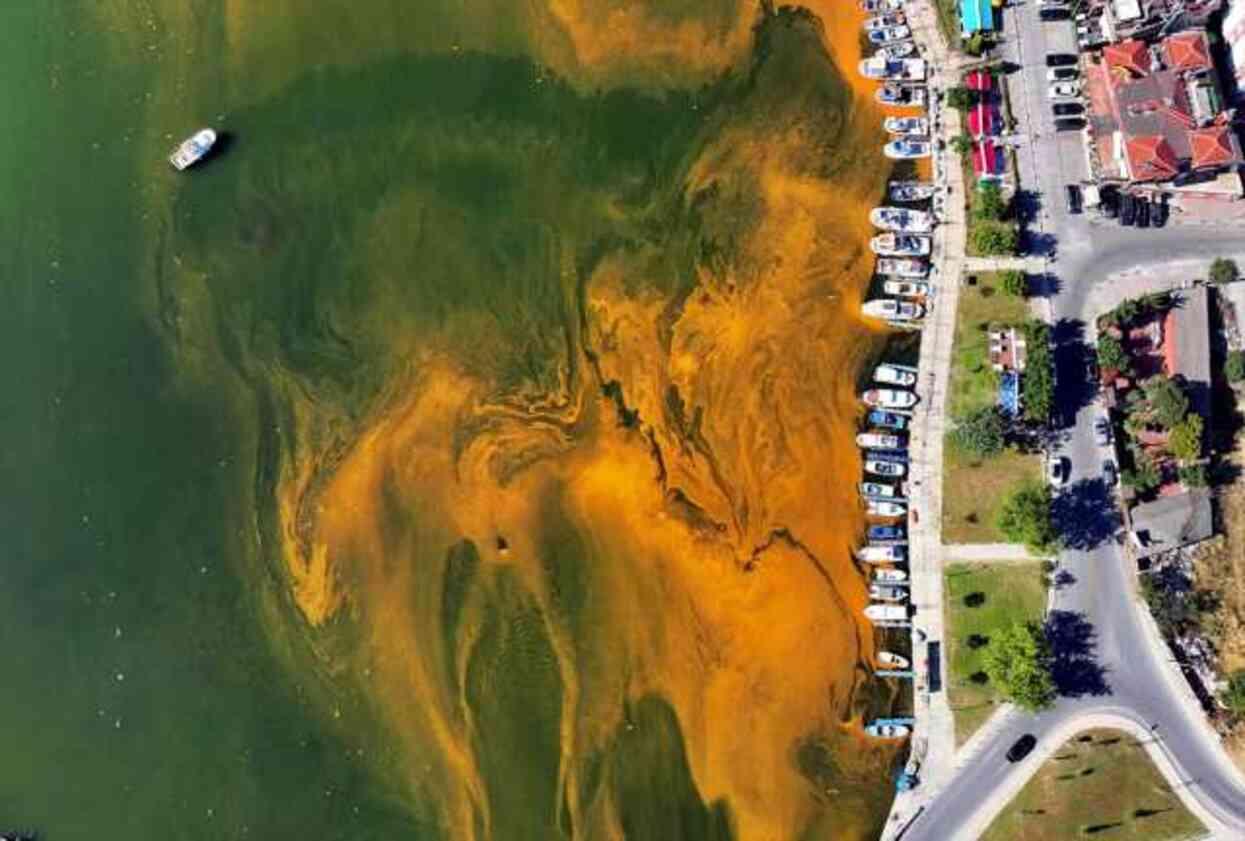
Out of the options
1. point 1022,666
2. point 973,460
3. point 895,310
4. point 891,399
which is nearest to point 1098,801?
point 1022,666

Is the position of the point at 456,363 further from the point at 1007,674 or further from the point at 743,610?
the point at 1007,674

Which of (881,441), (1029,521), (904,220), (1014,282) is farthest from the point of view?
(904,220)

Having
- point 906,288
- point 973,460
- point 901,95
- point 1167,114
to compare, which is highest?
point 901,95

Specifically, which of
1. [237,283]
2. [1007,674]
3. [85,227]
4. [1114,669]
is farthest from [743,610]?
[85,227]

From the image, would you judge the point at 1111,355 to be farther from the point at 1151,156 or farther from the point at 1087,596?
the point at 1087,596

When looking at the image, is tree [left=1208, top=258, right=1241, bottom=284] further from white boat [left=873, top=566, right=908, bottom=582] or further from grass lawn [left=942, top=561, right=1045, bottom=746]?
white boat [left=873, top=566, right=908, bottom=582]

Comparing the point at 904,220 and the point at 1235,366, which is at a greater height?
the point at 904,220
